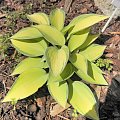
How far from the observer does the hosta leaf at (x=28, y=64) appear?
2.84 metres

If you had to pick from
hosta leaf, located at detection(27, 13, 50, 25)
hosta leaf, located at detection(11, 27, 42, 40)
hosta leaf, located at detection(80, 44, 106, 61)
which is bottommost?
hosta leaf, located at detection(80, 44, 106, 61)

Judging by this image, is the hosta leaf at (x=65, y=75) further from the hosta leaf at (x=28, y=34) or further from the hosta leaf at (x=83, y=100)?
the hosta leaf at (x=28, y=34)

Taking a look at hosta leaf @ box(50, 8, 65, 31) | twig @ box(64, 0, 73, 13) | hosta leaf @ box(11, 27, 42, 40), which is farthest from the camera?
twig @ box(64, 0, 73, 13)

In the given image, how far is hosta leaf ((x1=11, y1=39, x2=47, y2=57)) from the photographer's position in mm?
2846

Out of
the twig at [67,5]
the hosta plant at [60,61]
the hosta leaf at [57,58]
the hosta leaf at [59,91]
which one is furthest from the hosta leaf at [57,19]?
the twig at [67,5]

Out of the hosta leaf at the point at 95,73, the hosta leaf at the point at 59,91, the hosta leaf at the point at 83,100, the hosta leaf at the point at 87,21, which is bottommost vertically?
the hosta leaf at the point at 83,100

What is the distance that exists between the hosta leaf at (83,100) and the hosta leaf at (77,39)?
0.98ft

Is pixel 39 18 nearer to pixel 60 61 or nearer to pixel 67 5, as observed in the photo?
pixel 60 61

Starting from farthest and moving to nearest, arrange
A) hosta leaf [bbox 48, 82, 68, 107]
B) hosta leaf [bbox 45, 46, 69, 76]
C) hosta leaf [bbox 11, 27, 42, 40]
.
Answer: hosta leaf [bbox 11, 27, 42, 40] < hosta leaf [bbox 48, 82, 68, 107] < hosta leaf [bbox 45, 46, 69, 76]

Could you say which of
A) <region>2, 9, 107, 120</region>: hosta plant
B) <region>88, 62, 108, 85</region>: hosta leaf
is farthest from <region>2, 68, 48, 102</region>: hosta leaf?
<region>88, 62, 108, 85</region>: hosta leaf

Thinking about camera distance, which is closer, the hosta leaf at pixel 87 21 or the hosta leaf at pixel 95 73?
the hosta leaf at pixel 87 21

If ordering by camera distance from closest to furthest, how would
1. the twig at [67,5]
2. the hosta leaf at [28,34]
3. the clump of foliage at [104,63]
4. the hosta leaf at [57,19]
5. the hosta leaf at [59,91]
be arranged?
the hosta leaf at [59,91], the hosta leaf at [28,34], the hosta leaf at [57,19], the clump of foliage at [104,63], the twig at [67,5]

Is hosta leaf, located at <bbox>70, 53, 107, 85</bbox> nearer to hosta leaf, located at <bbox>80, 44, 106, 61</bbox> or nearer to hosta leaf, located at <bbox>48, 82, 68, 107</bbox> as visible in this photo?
hosta leaf, located at <bbox>80, 44, 106, 61</bbox>

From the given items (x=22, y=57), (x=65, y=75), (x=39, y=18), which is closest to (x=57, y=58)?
(x=65, y=75)
